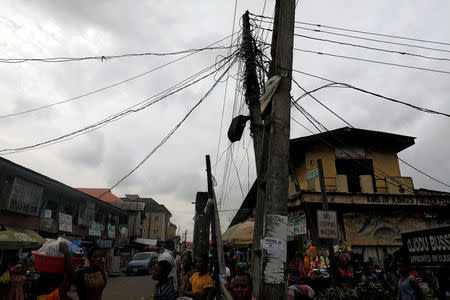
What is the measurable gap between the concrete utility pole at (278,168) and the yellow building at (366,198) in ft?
29.0

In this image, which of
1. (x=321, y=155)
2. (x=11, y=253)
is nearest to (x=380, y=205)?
(x=321, y=155)

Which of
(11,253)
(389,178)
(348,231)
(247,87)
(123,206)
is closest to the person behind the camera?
(247,87)

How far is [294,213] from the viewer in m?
14.2

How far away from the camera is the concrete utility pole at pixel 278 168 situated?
269 cm

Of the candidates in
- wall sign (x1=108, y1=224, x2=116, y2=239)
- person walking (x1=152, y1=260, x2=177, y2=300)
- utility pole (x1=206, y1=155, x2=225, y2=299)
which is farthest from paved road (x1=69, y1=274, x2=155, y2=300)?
wall sign (x1=108, y1=224, x2=116, y2=239)

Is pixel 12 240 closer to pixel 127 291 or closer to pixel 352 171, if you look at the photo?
pixel 127 291

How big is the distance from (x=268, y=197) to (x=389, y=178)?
1516 centimetres

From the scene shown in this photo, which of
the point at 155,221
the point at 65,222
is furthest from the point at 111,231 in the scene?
the point at 155,221

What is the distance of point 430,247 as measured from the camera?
15.9ft

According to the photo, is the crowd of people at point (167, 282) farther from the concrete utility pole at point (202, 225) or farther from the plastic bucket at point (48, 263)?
the concrete utility pole at point (202, 225)

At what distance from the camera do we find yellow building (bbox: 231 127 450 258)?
13098 mm

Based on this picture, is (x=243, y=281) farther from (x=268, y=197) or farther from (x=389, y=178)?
(x=389, y=178)

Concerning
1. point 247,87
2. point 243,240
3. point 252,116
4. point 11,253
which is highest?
point 247,87

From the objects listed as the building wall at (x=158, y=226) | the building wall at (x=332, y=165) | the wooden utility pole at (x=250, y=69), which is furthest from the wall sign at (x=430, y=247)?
the building wall at (x=158, y=226)
